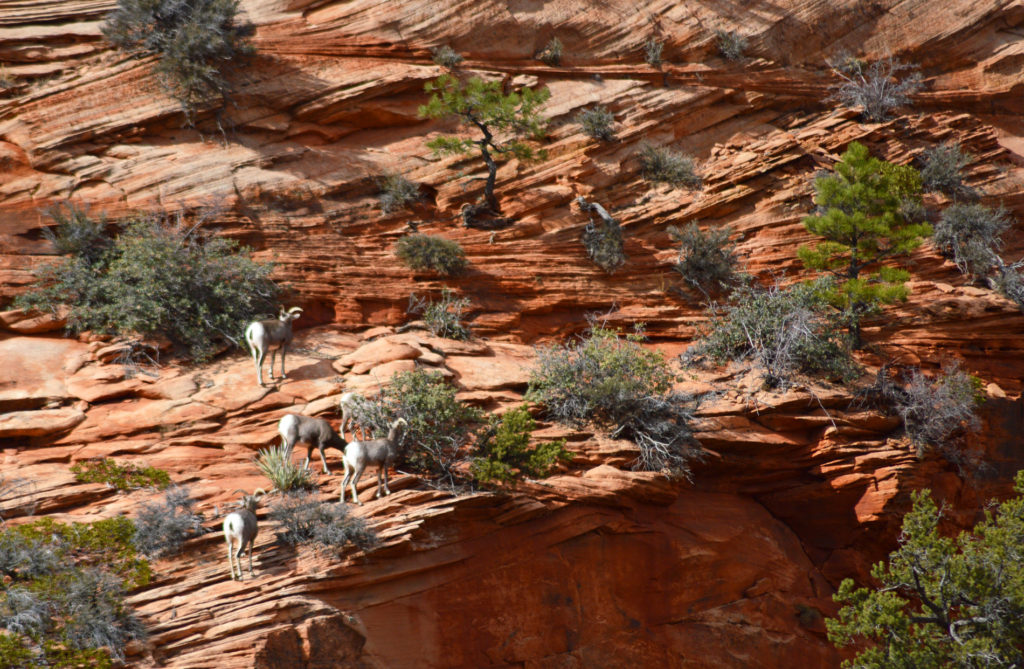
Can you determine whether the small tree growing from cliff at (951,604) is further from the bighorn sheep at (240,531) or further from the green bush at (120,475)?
the green bush at (120,475)

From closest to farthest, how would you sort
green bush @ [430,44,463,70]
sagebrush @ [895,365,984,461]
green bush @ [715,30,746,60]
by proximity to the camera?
sagebrush @ [895,365,984,461]
green bush @ [430,44,463,70]
green bush @ [715,30,746,60]

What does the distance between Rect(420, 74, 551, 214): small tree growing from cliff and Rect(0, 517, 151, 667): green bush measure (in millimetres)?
10551

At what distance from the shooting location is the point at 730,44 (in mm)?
21234

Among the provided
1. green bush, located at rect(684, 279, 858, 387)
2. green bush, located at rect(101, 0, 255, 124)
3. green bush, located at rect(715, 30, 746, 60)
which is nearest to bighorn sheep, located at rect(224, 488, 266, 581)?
green bush, located at rect(684, 279, 858, 387)

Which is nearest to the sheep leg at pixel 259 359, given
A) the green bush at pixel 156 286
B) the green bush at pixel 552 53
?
the green bush at pixel 156 286

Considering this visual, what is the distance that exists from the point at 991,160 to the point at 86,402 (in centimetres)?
1992

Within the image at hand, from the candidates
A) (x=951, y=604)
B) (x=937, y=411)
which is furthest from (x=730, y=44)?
(x=951, y=604)

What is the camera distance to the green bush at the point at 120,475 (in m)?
10.9

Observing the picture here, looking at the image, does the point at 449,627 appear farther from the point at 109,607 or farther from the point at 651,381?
the point at 651,381

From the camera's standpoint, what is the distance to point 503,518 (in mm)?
11312

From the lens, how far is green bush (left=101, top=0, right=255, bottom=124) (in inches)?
678

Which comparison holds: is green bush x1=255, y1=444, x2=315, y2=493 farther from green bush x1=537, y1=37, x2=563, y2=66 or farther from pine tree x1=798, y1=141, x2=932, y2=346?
green bush x1=537, y1=37, x2=563, y2=66

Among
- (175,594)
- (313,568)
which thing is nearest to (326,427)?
(313,568)

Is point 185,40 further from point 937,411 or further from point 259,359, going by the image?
point 937,411
